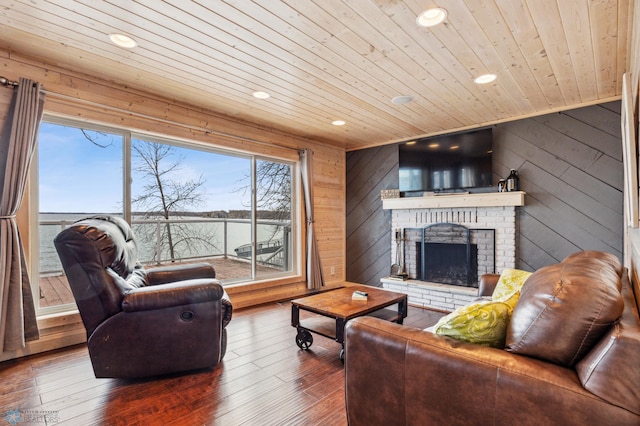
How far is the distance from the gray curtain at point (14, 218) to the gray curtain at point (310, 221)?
298 centimetres

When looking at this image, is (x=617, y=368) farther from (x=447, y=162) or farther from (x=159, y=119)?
(x=159, y=119)

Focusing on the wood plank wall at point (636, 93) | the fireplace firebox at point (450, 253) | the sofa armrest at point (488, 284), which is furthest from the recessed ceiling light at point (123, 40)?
the fireplace firebox at point (450, 253)

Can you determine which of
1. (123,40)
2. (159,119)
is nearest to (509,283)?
(123,40)

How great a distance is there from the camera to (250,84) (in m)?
2.95

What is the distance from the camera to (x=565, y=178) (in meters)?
3.46

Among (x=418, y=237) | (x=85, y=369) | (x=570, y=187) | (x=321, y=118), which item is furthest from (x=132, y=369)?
(x=570, y=187)

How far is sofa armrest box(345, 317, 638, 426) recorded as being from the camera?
0.94 metres

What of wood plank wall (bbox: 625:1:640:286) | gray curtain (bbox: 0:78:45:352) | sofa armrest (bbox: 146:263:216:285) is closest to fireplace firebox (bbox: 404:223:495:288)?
wood plank wall (bbox: 625:1:640:286)

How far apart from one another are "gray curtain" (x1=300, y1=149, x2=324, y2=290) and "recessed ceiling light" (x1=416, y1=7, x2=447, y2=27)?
110 inches

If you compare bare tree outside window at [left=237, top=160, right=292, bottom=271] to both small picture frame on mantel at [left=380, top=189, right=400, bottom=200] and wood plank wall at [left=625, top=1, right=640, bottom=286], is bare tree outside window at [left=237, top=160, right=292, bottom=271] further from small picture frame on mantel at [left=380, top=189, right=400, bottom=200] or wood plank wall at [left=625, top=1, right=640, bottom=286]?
wood plank wall at [left=625, top=1, right=640, bottom=286]

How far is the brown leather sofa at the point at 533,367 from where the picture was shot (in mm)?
883

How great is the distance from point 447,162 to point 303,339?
9.79 feet

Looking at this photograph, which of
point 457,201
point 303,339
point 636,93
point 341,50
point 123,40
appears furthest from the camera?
point 457,201

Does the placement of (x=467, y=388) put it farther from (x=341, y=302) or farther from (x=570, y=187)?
(x=570, y=187)
